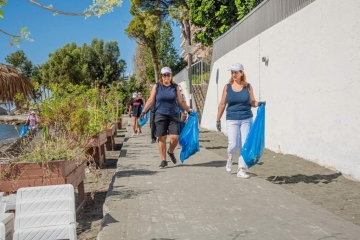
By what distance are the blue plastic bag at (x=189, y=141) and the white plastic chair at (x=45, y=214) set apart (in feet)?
14.6

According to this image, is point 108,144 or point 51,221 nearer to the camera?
point 51,221

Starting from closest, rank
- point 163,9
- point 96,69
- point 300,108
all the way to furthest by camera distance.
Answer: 1. point 300,108
2. point 163,9
3. point 96,69

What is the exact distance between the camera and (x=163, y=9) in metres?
35.6

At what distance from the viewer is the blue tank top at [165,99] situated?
7.71 m

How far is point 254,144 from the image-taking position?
21.7ft

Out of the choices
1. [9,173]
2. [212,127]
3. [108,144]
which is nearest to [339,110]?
[9,173]

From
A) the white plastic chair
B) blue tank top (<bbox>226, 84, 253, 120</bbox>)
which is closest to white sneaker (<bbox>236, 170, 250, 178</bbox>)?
blue tank top (<bbox>226, 84, 253, 120</bbox>)

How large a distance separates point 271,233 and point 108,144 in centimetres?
950

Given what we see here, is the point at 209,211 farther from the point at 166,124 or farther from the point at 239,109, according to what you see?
the point at 166,124

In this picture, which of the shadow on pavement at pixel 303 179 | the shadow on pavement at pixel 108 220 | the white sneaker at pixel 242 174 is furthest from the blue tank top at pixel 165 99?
the shadow on pavement at pixel 108 220

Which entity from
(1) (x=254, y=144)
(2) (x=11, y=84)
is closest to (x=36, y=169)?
(1) (x=254, y=144)

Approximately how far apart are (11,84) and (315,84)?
674 centimetres

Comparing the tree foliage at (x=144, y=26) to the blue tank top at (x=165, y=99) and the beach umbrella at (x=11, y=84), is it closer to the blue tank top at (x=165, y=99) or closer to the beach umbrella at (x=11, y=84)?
the beach umbrella at (x=11, y=84)

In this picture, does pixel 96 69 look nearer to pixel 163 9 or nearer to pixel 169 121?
pixel 163 9
